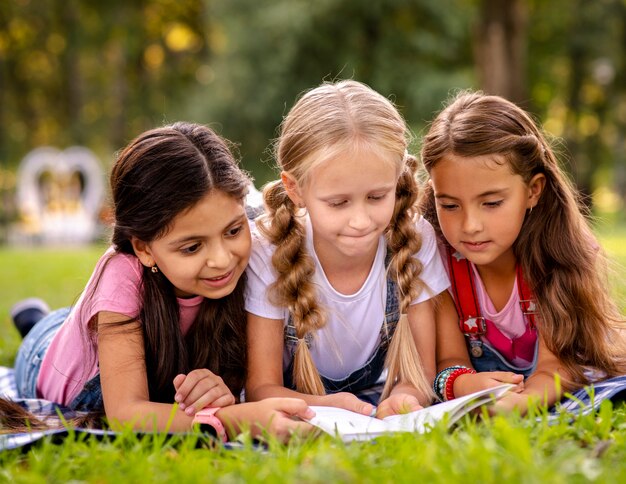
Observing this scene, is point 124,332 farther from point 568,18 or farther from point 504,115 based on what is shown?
point 568,18

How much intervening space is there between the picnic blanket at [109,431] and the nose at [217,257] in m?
0.69

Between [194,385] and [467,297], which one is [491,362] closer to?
[467,297]

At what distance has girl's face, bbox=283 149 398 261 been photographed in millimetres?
2797

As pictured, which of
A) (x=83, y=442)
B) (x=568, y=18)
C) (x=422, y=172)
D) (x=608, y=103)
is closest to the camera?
(x=83, y=442)

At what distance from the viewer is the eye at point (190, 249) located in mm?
2867

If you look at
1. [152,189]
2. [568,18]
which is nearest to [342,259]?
[152,189]

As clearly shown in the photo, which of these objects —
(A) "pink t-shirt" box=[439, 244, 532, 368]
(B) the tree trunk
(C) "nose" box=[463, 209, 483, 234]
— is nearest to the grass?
(C) "nose" box=[463, 209, 483, 234]

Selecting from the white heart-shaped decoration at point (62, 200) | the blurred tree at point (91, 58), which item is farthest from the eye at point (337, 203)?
the blurred tree at point (91, 58)

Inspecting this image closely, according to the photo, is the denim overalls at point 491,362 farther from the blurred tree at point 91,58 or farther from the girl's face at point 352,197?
the blurred tree at point 91,58

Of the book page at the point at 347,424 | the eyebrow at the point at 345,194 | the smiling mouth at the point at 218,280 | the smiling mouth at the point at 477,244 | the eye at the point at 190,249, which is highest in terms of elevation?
the eyebrow at the point at 345,194

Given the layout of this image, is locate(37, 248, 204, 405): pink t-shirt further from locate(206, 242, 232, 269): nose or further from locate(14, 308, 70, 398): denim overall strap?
locate(206, 242, 232, 269): nose

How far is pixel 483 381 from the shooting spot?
2.84 m

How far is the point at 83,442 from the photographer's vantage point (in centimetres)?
238

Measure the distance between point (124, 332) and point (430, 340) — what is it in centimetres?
118
